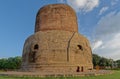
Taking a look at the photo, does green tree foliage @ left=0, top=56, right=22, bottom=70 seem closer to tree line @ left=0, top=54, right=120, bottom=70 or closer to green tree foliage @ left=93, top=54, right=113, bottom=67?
tree line @ left=0, top=54, right=120, bottom=70

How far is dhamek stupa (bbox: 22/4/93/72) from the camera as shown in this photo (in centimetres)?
2044

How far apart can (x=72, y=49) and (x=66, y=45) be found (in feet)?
2.60

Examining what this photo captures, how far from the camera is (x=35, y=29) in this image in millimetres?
24734

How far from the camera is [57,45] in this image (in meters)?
20.9

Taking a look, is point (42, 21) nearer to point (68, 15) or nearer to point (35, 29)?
point (35, 29)

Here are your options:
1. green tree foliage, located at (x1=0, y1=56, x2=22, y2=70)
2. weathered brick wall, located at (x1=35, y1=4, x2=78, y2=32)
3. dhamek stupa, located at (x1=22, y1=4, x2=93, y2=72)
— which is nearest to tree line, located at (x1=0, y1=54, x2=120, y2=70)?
green tree foliage, located at (x1=0, y1=56, x2=22, y2=70)

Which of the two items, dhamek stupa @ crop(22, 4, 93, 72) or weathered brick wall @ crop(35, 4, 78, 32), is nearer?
dhamek stupa @ crop(22, 4, 93, 72)

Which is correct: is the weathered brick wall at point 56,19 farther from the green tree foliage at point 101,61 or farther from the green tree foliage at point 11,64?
the green tree foliage at point 101,61

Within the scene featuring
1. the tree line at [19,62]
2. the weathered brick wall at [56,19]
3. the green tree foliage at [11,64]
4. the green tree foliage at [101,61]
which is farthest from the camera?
the green tree foliage at [101,61]

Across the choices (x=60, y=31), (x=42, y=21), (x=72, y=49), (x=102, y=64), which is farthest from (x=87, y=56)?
(x=102, y=64)

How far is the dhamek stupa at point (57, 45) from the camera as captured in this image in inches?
805

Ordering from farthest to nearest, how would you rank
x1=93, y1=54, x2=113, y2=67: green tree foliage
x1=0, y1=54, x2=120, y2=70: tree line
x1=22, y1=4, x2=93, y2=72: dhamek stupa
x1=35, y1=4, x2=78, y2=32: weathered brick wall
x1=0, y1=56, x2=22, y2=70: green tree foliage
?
x1=93, y1=54, x2=113, y2=67: green tree foliage → x1=0, y1=54, x2=120, y2=70: tree line → x1=0, y1=56, x2=22, y2=70: green tree foliage → x1=35, y1=4, x2=78, y2=32: weathered brick wall → x1=22, y1=4, x2=93, y2=72: dhamek stupa

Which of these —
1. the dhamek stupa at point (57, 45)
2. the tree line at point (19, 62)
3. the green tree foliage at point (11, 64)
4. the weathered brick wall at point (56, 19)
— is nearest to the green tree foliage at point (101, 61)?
the tree line at point (19, 62)

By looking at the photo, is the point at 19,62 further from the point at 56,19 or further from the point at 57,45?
the point at 57,45
